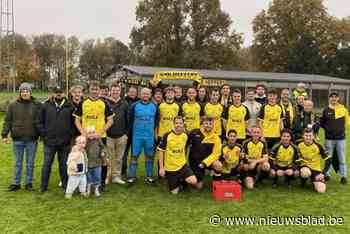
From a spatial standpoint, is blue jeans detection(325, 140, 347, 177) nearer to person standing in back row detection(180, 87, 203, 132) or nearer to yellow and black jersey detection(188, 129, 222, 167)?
yellow and black jersey detection(188, 129, 222, 167)

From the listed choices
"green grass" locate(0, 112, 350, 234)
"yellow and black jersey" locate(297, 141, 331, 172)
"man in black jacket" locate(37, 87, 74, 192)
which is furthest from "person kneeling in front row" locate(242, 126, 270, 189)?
"man in black jacket" locate(37, 87, 74, 192)

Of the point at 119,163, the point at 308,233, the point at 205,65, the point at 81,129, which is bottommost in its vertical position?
the point at 308,233

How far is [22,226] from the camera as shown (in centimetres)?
448

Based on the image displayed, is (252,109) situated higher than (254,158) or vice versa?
(252,109)

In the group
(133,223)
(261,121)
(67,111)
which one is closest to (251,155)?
(261,121)

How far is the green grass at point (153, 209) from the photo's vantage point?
14.8 feet

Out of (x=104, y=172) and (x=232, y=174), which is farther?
(x=232, y=174)

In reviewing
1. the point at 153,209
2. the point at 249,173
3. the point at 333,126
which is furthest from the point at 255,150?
the point at 153,209

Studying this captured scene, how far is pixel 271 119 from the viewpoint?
22.2 feet

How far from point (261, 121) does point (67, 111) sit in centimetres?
354

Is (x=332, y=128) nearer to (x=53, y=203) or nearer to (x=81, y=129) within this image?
(x=81, y=129)

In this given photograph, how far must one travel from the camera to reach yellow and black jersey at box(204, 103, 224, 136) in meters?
6.82

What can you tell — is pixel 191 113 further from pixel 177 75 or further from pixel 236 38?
pixel 236 38

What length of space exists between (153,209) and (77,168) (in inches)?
53.8
